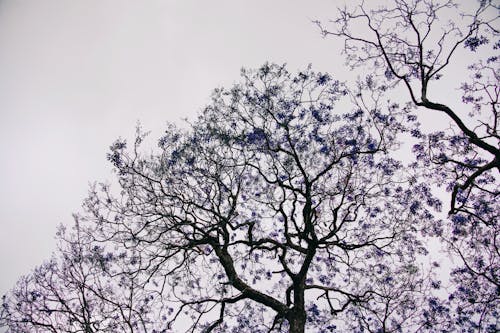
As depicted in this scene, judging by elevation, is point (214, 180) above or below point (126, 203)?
above

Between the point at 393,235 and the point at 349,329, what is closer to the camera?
the point at 393,235

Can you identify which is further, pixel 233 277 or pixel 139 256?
pixel 139 256

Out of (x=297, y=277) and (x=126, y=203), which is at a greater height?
(x=126, y=203)

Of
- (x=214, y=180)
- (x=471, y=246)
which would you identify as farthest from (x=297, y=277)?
(x=471, y=246)

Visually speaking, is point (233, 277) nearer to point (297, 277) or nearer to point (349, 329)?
point (297, 277)

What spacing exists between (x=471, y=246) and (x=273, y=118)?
8.16 metres

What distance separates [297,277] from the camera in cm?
753

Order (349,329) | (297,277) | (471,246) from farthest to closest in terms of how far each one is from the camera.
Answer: (349,329) < (471,246) < (297,277)

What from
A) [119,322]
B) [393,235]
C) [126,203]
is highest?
[126,203]

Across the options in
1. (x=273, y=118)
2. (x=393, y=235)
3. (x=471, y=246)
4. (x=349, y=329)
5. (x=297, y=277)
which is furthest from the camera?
(x=349, y=329)

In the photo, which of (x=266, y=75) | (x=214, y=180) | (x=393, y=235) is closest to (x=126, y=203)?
(x=214, y=180)

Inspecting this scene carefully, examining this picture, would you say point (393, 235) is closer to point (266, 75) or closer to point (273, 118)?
point (273, 118)

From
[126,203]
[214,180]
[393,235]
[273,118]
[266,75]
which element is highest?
[266,75]

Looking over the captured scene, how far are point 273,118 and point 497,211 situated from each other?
7879 mm
